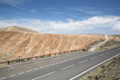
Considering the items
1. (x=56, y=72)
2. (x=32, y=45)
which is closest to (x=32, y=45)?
(x=32, y=45)

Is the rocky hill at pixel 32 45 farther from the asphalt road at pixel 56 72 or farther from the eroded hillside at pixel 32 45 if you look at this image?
the asphalt road at pixel 56 72

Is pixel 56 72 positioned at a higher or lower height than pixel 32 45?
lower

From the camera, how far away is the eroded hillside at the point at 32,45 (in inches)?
1547

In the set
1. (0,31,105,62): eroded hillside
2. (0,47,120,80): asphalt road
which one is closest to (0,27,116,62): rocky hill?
(0,31,105,62): eroded hillside

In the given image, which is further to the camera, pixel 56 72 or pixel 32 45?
pixel 32 45

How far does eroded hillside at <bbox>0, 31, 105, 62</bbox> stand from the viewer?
39.3m

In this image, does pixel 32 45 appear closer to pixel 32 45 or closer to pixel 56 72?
pixel 32 45

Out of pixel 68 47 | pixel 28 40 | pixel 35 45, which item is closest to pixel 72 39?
pixel 68 47

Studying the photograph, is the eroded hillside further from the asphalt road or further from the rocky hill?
the asphalt road

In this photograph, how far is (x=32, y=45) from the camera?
45.4m

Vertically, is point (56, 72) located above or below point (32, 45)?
below

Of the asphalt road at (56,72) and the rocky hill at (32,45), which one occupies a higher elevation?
the rocky hill at (32,45)

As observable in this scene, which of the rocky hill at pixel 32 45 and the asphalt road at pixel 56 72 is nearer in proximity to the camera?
the asphalt road at pixel 56 72

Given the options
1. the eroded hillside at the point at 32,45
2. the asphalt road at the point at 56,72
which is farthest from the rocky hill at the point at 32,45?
the asphalt road at the point at 56,72
